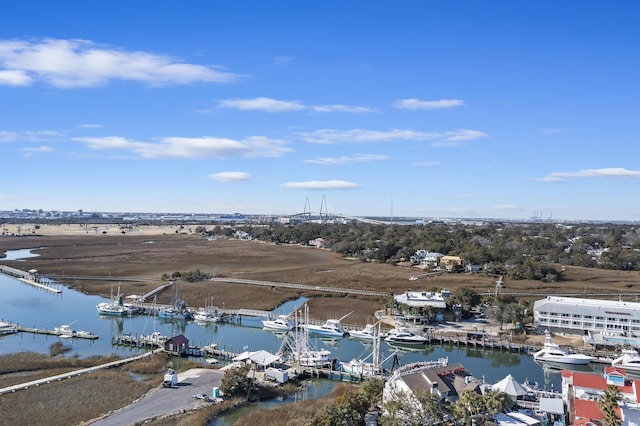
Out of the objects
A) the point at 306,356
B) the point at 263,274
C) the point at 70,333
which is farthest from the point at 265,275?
the point at 306,356

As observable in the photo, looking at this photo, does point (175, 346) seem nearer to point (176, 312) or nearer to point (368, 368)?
point (176, 312)

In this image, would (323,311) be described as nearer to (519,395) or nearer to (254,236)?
(519,395)

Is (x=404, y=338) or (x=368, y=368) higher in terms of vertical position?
(x=368, y=368)

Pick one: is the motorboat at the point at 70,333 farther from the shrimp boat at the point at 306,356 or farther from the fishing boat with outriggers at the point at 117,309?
the shrimp boat at the point at 306,356

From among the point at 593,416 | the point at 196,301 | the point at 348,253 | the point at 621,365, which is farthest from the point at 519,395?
the point at 348,253

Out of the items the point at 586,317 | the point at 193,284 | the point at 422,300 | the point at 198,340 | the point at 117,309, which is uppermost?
the point at 422,300

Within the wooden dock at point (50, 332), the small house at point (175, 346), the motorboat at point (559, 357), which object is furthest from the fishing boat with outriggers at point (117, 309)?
the motorboat at point (559, 357)

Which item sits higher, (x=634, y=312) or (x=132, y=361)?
(x=634, y=312)
